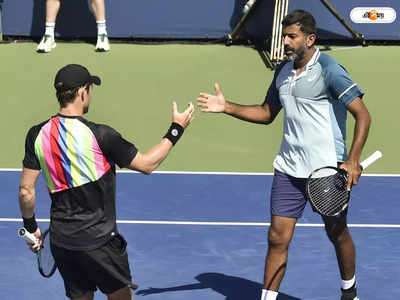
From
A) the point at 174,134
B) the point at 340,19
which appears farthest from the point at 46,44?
the point at 174,134

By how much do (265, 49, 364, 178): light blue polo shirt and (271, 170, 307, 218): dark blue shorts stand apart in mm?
59

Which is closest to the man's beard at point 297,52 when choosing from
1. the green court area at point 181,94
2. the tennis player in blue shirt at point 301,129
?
the tennis player in blue shirt at point 301,129

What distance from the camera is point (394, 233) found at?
8.40m

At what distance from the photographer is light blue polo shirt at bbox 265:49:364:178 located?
6.22 metres

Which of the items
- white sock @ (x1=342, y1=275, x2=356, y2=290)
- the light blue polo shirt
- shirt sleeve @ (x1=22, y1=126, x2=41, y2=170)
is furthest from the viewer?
white sock @ (x1=342, y1=275, x2=356, y2=290)

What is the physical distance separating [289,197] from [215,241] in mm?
1954

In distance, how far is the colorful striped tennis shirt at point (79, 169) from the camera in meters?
5.16

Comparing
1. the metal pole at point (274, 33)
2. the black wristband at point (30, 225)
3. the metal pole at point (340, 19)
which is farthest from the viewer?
the metal pole at point (340, 19)

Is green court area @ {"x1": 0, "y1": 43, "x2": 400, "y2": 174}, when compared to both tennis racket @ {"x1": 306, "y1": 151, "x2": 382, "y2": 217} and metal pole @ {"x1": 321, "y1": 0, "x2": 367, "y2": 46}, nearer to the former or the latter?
metal pole @ {"x1": 321, "y1": 0, "x2": 367, "y2": 46}

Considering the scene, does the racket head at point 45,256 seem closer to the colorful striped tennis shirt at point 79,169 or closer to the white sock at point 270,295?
the colorful striped tennis shirt at point 79,169

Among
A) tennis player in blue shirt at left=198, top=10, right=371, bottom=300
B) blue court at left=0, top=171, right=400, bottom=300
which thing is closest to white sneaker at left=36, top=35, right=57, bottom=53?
blue court at left=0, top=171, right=400, bottom=300

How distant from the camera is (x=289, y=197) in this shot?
20.9 ft

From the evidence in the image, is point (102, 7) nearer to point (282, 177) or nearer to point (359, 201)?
point (359, 201)

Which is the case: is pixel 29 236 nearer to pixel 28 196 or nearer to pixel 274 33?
pixel 28 196
